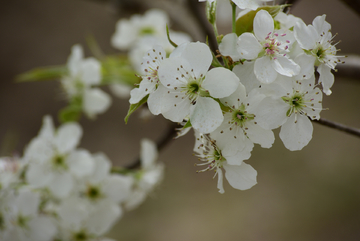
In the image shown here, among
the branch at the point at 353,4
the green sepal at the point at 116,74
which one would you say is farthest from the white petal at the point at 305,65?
the green sepal at the point at 116,74

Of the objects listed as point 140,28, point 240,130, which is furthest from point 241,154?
point 140,28

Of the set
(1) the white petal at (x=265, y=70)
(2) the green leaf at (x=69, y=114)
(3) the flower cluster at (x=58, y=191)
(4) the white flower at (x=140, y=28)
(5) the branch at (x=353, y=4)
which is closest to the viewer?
(1) the white petal at (x=265, y=70)

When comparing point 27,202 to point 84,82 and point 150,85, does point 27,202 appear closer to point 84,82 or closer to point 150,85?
point 84,82

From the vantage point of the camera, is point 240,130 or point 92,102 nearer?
point 240,130

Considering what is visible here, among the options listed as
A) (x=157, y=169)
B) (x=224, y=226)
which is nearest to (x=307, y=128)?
(x=157, y=169)

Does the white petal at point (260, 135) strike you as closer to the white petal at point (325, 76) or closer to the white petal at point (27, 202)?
the white petal at point (325, 76)

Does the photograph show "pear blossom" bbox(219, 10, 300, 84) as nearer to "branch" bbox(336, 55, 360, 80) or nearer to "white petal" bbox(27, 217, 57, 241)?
"branch" bbox(336, 55, 360, 80)
